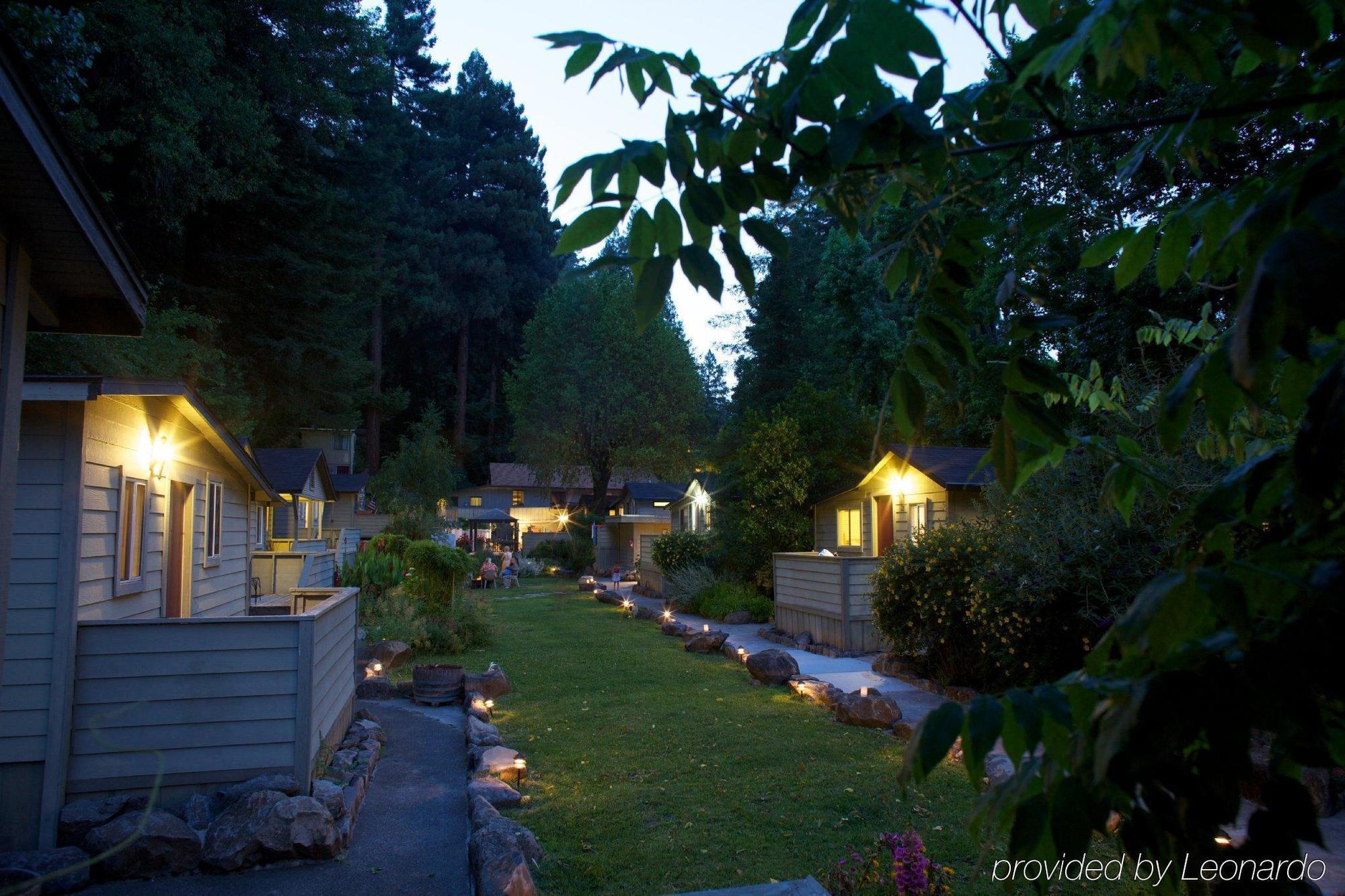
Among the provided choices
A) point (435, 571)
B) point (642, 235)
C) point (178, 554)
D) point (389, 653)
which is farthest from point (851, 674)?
point (642, 235)

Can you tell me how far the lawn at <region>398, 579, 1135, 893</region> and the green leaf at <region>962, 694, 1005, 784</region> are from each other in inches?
130

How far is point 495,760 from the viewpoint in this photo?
7484mm

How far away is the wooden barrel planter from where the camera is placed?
11086 mm

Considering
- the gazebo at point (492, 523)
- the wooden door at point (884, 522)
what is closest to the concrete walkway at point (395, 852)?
the wooden door at point (884, 522)

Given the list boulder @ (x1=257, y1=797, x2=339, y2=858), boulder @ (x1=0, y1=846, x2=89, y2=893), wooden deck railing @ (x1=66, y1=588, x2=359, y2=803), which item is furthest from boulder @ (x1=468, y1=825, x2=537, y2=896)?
boulder @ (x1=0, y1=846, x2=89, y2=893)

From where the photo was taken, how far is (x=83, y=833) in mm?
5602

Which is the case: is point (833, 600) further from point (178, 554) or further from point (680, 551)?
point (680, 551)

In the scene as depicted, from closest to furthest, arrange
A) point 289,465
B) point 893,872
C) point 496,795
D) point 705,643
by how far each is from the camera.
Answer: point 893,872
point 496,795
point 705,643
point 289,465

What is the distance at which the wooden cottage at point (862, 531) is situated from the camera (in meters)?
14.4

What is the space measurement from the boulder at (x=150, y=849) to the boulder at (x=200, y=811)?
124 mm

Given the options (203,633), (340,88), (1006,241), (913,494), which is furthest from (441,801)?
(340,88)

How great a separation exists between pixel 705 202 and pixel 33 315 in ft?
16.0

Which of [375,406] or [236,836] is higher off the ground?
[375,406]

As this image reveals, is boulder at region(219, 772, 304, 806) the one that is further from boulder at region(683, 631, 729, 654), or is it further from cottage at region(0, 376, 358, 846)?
boulder at region(683, 631, 729, 654)
